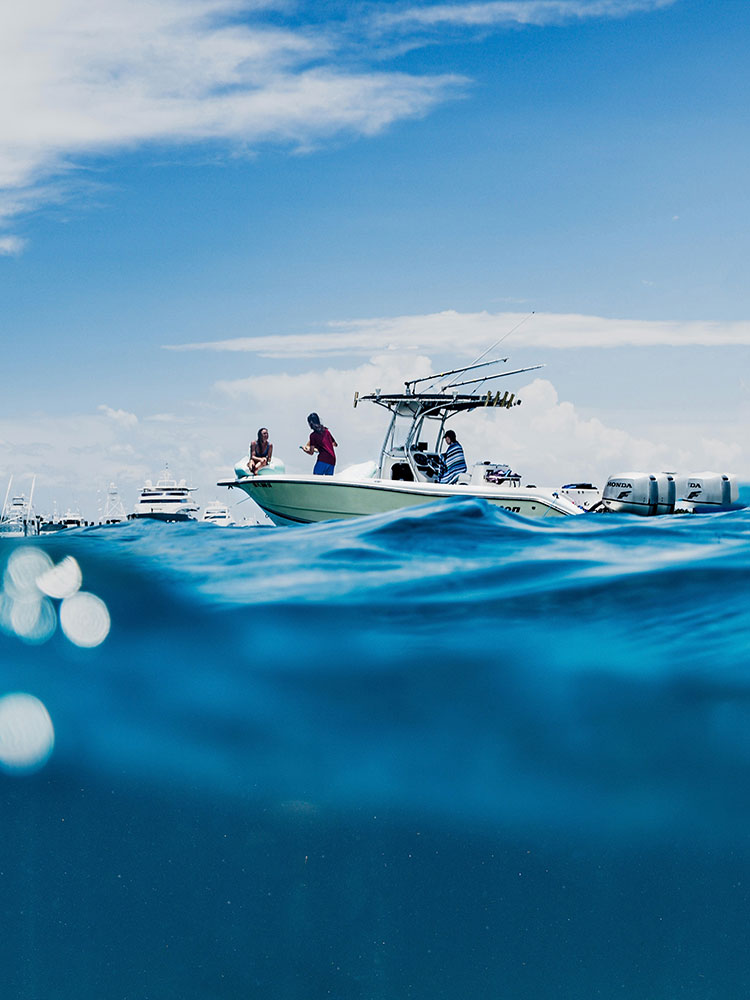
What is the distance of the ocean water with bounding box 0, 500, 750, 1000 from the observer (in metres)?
4.32

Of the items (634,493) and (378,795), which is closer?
(378,795)

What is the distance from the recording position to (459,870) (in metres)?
4.53

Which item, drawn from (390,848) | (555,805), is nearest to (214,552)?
(390,848)

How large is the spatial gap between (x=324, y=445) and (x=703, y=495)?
793 cm

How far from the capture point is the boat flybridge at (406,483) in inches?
582

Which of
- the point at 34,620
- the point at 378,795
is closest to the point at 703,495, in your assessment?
the point at 378,795

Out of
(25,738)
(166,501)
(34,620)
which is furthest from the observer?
(166,501)

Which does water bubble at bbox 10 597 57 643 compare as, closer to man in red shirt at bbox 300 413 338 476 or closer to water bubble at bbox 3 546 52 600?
water bubble at bbox 3 546 52 600

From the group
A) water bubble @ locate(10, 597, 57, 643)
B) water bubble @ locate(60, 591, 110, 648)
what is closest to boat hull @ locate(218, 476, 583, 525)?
water bubble @ locate(60, 591, 110, 648)

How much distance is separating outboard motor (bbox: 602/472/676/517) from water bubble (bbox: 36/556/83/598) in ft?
27.7

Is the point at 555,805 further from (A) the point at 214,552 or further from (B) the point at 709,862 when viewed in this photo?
(A) the point at 214,552

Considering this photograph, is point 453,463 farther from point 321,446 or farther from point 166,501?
point 166,501

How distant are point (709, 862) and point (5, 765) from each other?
13.9 feet

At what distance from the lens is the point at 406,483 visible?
1521 centimetres
